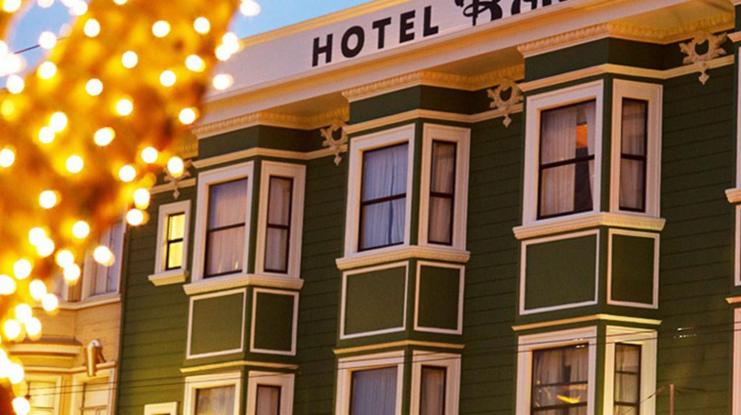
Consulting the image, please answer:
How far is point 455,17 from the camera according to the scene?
938 inches

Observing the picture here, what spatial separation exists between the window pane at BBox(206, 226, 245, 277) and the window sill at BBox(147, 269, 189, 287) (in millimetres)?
929

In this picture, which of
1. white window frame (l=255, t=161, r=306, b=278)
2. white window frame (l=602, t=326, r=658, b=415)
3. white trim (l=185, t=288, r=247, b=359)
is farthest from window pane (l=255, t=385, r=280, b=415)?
white window frame (l=602, t=326, r=658, b=415)

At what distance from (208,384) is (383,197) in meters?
4.24

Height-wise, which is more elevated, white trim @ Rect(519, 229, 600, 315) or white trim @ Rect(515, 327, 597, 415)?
white trim @ Rect(519, 229, 600, 315)

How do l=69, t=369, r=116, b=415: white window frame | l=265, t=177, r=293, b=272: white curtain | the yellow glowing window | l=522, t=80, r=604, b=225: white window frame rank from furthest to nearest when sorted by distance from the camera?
l=69, t=369, r=116, b=415: white window frame, the yellow glowing window, l=265, t=177, r=293, b=272: white curtain, l=522, t=80, r=604, b=225: white window frame

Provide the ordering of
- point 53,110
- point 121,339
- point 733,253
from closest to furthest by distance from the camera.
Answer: point 53,110 → point 733,253 → point 121,339


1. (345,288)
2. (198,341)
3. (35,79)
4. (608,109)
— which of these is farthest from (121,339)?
(35,79)

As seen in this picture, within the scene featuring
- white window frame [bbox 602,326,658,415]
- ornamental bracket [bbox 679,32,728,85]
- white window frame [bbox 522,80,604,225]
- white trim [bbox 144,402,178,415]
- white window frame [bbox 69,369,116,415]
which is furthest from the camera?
white window frame [bbox 69,369,116,415]

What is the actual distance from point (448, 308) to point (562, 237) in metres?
2.70

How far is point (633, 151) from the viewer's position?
847 inches

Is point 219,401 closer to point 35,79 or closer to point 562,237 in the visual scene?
point 562,237

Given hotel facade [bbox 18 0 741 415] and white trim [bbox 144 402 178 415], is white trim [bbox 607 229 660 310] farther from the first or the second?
white trim [bbox 144 402 178 415]

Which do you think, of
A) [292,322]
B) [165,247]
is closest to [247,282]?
[292,322]

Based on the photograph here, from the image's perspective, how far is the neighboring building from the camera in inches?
821
